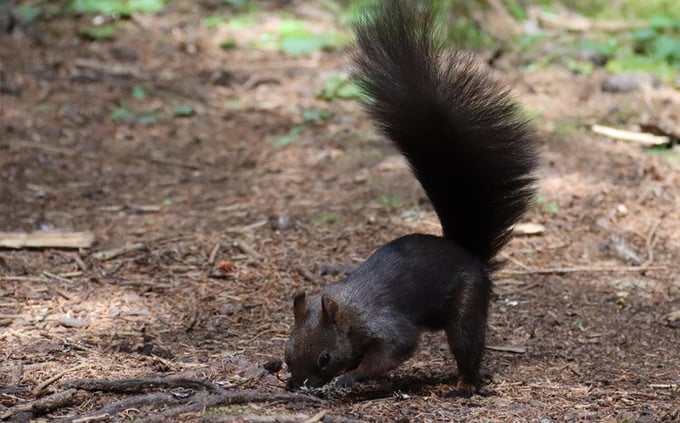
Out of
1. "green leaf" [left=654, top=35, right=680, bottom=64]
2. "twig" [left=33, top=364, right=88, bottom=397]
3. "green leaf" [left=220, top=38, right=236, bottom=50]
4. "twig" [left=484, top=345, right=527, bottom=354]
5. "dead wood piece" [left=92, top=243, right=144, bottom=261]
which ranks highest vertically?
"green leaf" [left=654, top=35, right=680, bottom=64]

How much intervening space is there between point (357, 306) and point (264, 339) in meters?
0.62

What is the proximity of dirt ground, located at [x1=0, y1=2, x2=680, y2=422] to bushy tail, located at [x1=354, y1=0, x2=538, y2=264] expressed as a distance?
65 centimetres

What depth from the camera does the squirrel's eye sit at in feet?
10.1

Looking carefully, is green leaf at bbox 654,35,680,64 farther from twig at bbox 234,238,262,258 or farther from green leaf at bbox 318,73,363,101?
twig at bbox 234,238,262,258

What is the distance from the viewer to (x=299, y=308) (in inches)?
124

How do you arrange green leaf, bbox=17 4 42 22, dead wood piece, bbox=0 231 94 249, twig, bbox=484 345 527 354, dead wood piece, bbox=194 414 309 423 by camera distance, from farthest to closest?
green leaf, bbox=17 4 42 22, dead wood piece, bbox=0 231 94 249, twig, bbox=484 345 527 354, dead wood piece, bbox=194 414 309 423

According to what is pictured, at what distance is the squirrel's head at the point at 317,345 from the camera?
3049 mm

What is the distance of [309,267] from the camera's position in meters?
4.31

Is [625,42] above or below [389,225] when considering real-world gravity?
above

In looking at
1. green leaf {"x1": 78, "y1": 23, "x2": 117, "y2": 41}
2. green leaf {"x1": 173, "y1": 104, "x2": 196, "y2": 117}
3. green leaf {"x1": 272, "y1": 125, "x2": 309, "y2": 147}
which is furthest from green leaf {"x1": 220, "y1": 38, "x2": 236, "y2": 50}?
green leaf {"x1": 272, "y1": 125, "x2": 309, "y2": 147}

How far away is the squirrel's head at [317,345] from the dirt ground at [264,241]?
109 millimetres

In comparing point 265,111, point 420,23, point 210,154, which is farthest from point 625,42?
point 420,23

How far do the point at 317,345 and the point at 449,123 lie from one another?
958 millimetres

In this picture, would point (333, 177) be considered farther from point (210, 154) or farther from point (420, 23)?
point (420, 23)
